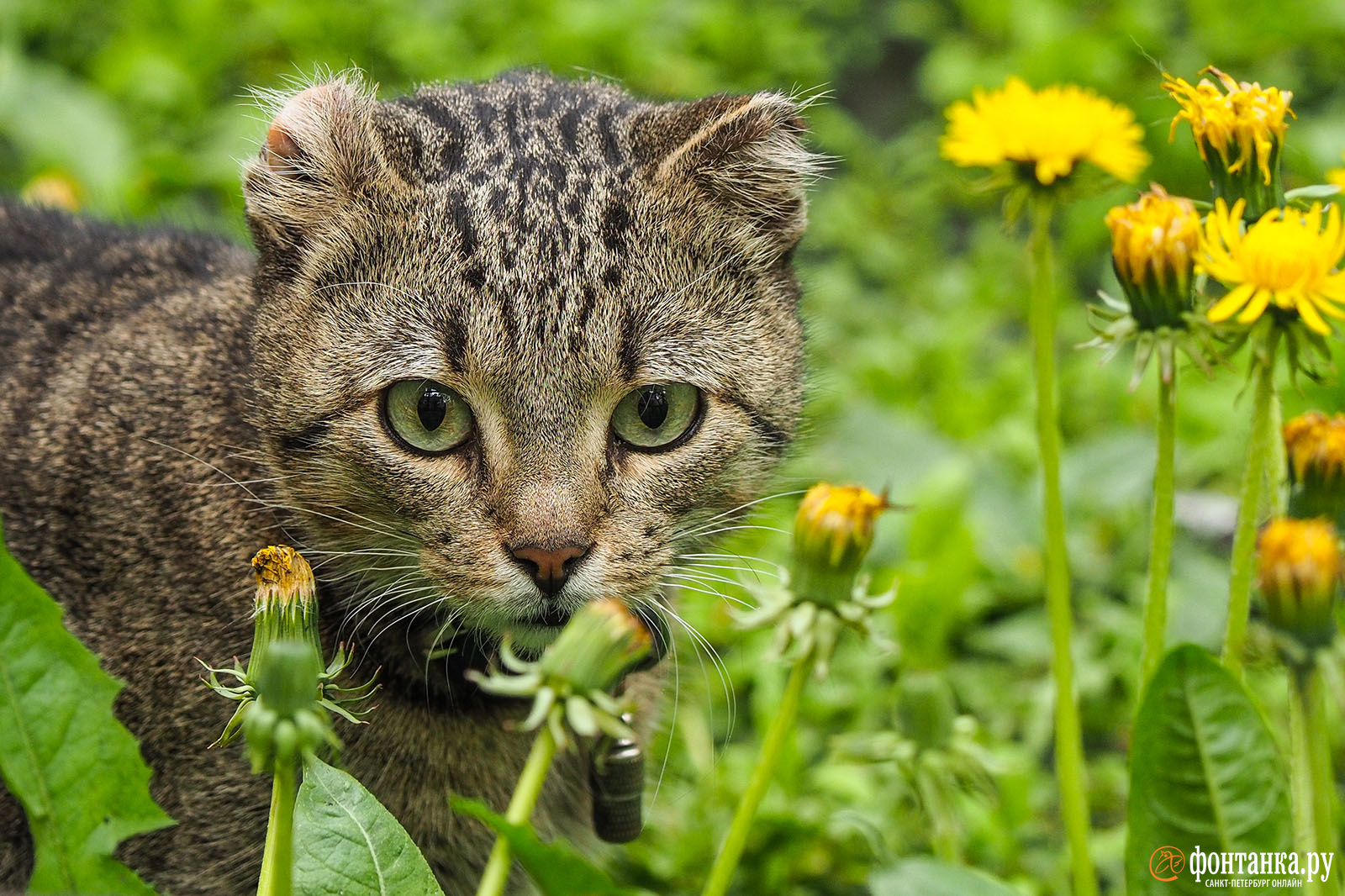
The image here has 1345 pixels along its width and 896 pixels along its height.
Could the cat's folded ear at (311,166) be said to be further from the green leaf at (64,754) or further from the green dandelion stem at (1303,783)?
the green dandelion stem at (1303,783)

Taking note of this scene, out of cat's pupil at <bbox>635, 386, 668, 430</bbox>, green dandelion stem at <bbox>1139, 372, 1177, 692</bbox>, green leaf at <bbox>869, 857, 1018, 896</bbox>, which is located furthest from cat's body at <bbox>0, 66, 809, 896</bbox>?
green dandelion stem at <bbox>1139, 372, 1177, 692</bbox>

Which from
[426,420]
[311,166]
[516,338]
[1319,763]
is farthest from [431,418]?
[1319,763]

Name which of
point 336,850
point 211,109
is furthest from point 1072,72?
point 336,850

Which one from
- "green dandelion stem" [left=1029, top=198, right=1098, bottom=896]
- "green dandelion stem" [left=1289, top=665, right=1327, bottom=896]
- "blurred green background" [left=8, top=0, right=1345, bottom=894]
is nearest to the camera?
"green dandelion stem" [left=1289, top=665, right=1327, bottom=896]

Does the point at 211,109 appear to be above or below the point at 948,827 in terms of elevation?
above

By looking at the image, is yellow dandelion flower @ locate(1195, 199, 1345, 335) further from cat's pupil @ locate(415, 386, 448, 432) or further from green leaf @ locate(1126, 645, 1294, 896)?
cat's pupil @ locate(415, 386, 448, 432)

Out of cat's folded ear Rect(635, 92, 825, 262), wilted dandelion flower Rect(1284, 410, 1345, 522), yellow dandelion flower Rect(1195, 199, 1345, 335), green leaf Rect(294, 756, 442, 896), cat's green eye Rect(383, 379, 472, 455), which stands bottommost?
green leaf Rect(294, 756, 442, 896)

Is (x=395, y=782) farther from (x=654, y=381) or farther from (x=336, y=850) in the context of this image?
(x=654, y=381)
